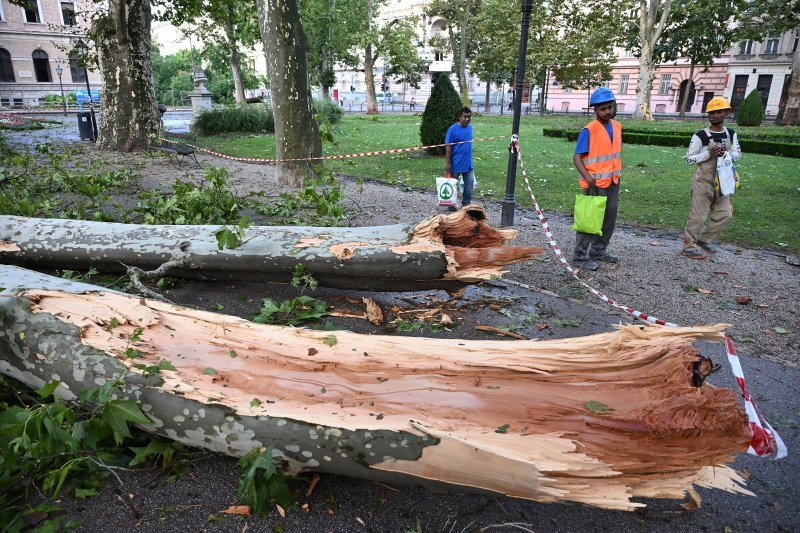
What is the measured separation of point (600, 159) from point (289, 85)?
5.63 m

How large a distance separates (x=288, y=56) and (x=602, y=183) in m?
5.80

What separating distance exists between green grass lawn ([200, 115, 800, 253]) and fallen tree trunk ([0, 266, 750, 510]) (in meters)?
5.64

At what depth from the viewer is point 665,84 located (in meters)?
44.2

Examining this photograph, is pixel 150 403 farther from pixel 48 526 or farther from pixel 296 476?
pixel 296 476

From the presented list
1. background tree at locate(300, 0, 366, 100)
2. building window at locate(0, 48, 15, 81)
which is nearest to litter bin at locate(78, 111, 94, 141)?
background tree at locate(300, 0, 366, 100)

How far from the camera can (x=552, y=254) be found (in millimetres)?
6207

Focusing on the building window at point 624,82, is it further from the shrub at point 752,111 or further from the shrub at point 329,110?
the shrub at point 329,110

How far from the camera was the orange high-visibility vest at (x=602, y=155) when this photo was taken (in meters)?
5.34

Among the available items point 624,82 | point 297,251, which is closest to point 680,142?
point 297,251

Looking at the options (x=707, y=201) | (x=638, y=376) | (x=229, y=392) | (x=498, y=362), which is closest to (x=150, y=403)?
(x=229, y=392)

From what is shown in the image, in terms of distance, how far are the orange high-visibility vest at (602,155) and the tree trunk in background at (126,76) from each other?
12.8 metres

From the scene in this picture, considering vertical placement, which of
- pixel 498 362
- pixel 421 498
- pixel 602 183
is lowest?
pixel 421 498

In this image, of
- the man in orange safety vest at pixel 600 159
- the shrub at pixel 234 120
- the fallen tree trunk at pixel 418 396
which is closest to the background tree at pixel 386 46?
the shrub at pixel 234 120

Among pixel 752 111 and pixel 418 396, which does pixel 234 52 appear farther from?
pixel 418 396
